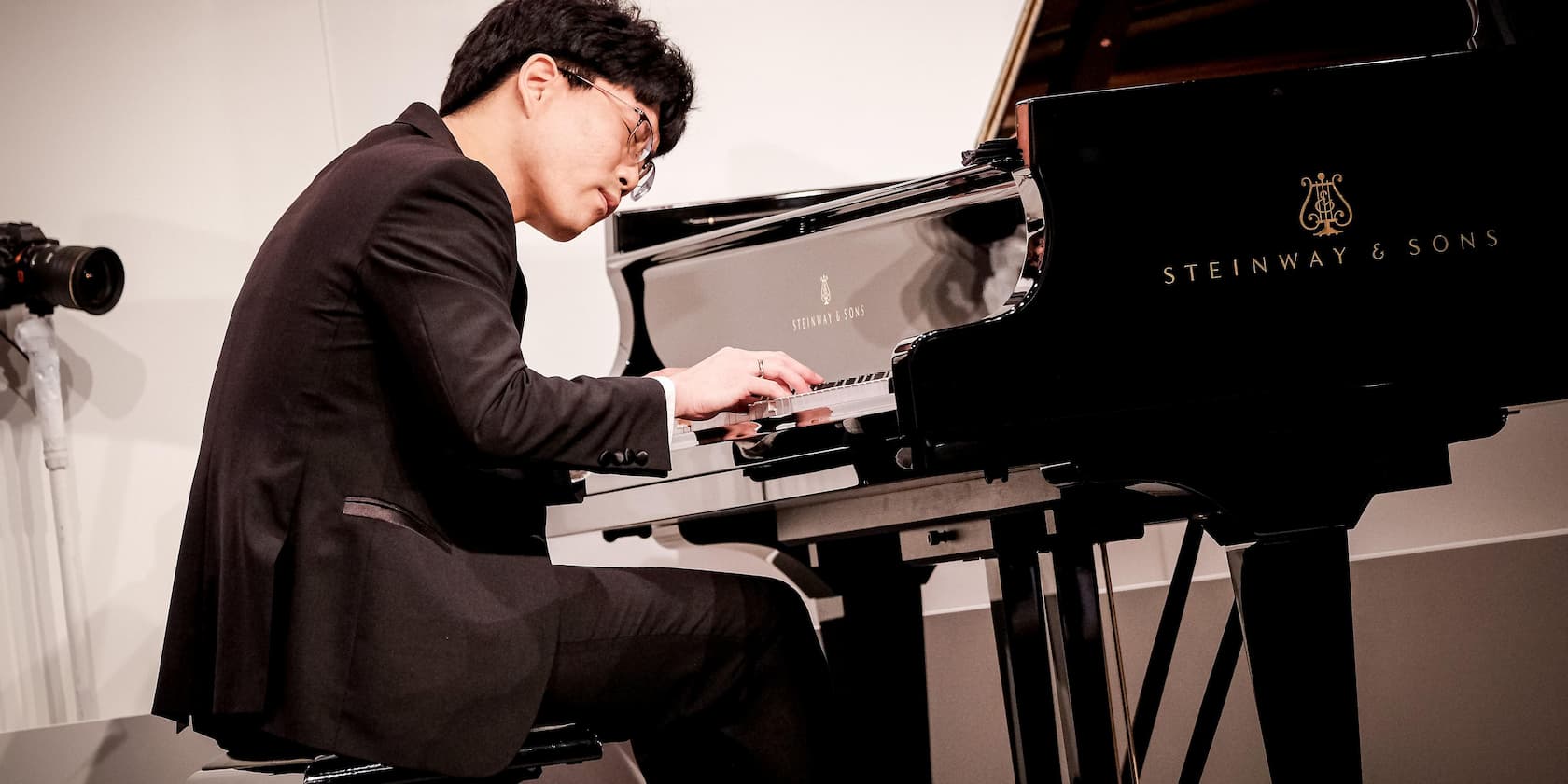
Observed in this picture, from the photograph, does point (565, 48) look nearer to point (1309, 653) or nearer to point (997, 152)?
point (997, 152)

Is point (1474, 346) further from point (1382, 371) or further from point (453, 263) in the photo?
point (453, 263)

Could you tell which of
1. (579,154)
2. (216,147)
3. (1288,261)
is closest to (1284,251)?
(1288,261)

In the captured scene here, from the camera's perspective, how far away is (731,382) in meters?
1.33

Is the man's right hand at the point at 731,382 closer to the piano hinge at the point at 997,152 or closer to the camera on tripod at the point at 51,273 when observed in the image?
the piano hinge at the point at 997,152

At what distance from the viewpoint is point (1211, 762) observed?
266cm

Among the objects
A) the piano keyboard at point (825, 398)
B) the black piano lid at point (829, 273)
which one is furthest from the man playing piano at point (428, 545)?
the black piano lid at point (829, 273)

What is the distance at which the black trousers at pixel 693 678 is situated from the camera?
4.01 feet

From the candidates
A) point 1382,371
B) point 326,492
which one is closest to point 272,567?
point 326,492

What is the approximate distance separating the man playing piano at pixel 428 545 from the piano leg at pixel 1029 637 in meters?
0.36

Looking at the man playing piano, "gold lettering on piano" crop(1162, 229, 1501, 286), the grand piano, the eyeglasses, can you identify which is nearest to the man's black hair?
the eyeglasses

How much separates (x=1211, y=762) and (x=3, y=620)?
2.92m

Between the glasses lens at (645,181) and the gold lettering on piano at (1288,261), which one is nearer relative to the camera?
the gold lettering on piano at (1288,261)

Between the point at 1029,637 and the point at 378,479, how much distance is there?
0.88 m

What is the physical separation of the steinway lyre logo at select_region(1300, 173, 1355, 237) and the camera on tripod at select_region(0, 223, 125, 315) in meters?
2.59
